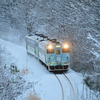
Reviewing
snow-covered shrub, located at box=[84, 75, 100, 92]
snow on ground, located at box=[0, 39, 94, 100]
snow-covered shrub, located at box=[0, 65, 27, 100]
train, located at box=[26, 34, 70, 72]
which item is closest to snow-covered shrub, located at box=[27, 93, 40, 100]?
snow on ground, located at box=[0, 39, 94, 100]

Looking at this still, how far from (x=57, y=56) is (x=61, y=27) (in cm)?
1141

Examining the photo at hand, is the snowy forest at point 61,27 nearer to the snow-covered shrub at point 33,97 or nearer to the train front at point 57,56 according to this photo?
the snow-covered shrub at point 33,97

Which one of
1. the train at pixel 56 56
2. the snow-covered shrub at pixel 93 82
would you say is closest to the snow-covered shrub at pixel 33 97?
the snow-covered shrub at pixel 93 82

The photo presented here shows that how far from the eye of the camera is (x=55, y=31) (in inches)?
1361

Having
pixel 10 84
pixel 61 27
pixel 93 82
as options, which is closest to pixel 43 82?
pixel 10 84

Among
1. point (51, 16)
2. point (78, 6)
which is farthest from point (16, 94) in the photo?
point (51, 16)

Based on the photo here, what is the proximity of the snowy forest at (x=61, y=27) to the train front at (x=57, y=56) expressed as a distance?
7.16 feet

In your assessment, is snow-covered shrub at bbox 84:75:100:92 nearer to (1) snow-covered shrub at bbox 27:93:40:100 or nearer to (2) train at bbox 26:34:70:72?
(2) train at bbox 26:34:70:72

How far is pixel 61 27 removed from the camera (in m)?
33.2

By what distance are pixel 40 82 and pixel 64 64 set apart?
158 inches

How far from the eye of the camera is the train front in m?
22.2

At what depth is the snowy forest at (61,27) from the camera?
66.1ft

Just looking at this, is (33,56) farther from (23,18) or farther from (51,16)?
(23,18)

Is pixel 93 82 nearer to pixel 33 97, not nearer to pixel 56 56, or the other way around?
pixel 56 56
